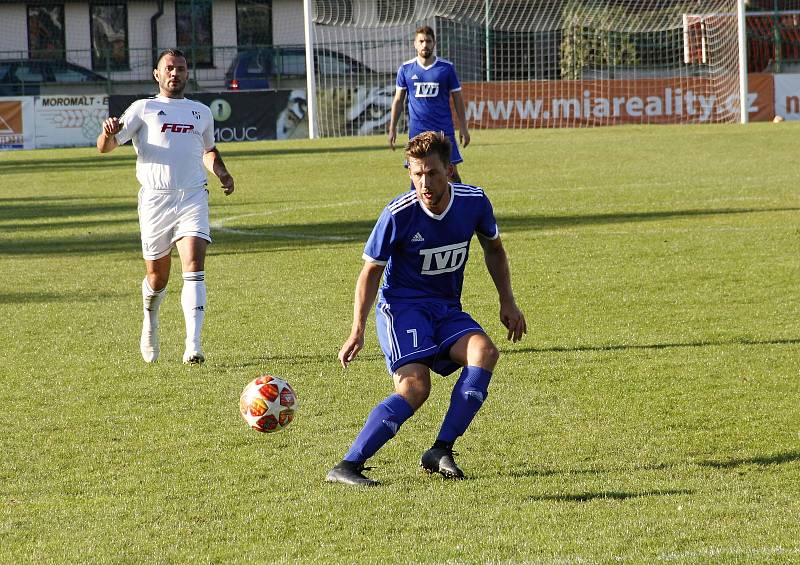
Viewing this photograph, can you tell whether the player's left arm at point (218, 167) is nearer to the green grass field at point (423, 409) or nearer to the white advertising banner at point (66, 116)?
the green grass field at point (423, 409)

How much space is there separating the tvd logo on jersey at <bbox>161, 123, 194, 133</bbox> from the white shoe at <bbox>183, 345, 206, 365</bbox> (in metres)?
1.39

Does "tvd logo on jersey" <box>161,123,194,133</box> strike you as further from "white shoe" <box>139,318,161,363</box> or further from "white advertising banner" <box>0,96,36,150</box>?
"white advertising banner" <box>0,96,36,150</box>

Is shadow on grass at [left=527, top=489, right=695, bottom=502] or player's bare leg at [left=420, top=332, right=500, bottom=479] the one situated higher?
player's bare leg at [left=420, top=332, right=500, bottom=479]

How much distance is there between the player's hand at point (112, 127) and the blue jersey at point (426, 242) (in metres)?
2.77

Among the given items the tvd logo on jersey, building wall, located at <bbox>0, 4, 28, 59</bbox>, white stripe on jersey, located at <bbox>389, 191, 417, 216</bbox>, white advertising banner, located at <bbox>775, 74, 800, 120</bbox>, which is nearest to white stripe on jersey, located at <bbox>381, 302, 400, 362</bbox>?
white stripe on jersey, located at <bbox>389, 191, 417, 216</bbox>

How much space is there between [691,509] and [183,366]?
3938 millimetres

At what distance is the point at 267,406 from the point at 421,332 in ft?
2.64

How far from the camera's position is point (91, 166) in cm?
2694

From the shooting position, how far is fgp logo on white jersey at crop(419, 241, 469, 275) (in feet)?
18.4

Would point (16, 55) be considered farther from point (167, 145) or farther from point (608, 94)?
point (167, 145)

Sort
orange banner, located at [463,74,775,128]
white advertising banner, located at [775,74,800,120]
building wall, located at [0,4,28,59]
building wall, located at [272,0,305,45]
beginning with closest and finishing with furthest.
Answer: orange banner, located at [463,74,775,128], white advertising banner, located at [775,74,800,120], building wall, located at [0,4,28,59], building wall, located at [272,0,305,45]

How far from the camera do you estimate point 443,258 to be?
5.63 meters

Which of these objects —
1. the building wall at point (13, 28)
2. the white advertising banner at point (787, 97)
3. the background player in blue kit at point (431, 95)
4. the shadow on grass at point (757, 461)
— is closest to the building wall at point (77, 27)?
the building wall at point (13, 28)

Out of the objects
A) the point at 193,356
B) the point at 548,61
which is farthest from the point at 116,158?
the point at 193,356
